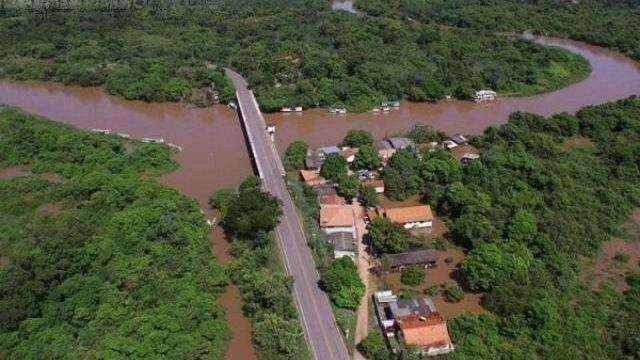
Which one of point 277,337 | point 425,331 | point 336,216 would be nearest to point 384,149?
point 336,216

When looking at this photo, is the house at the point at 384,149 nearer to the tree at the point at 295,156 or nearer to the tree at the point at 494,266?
the tree at the point at 295,156

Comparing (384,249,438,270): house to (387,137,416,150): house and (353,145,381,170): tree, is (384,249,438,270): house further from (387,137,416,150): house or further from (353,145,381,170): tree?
(387,137,416,150): house

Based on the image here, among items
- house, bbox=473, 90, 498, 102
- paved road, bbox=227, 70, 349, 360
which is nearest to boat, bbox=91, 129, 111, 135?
paved road, bbox=227, 70, 349, 360

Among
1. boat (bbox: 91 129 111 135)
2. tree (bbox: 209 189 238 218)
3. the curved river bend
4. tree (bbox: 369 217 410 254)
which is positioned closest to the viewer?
tree (bbox: 369 217 410 254)

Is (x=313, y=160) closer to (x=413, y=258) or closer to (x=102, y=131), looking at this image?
(x=413, y=258)

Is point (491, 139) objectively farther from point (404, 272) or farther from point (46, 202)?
point (46, 202)

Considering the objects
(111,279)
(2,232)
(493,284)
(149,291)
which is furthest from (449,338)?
(2,232)
